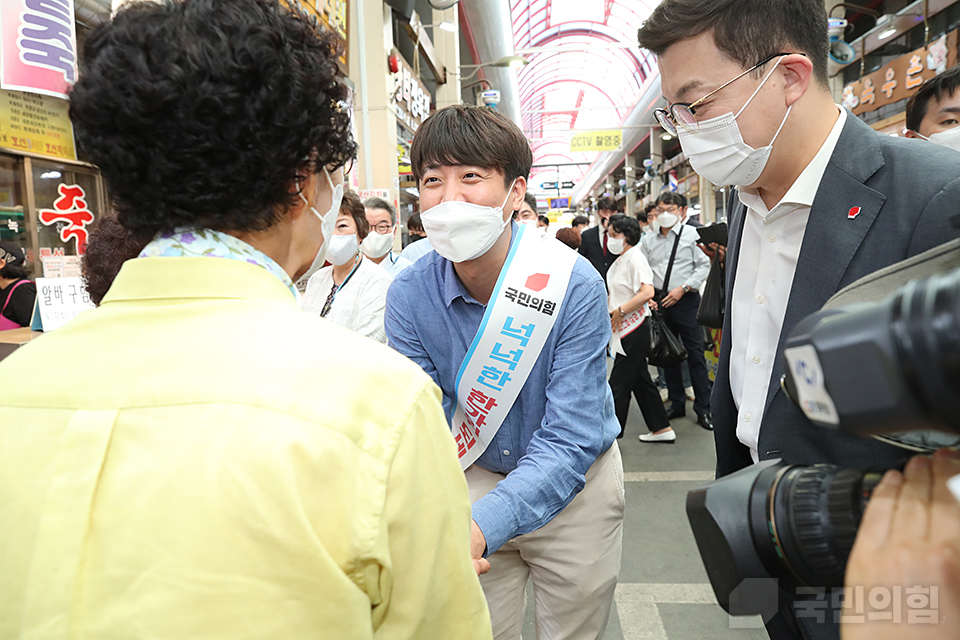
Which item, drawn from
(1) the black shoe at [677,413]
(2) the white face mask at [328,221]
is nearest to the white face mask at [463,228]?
(2) the white face mask at [328,221]

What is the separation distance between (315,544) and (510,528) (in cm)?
81

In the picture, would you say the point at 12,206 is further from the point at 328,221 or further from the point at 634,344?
the point at 634,344

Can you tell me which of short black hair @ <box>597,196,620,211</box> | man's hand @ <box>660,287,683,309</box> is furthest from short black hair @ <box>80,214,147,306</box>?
short black hair @ <box>597,196,620,211</box>

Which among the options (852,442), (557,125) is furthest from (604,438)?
(557,125)

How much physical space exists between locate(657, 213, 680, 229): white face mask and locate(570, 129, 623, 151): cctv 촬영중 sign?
1491cm

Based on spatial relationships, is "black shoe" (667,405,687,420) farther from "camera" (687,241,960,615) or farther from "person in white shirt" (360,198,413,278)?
"camera" (687,241,960,615)

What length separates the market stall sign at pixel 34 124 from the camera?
3.52 meters

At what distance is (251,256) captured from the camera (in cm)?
87

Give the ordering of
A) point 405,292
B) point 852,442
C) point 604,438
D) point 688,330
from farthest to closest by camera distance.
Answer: point 688,330 → point 405,292 → point 604,438 → point 852,442

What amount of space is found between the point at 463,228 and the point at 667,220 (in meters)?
4.90

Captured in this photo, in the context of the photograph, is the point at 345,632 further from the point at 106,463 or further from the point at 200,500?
the point at 106,463

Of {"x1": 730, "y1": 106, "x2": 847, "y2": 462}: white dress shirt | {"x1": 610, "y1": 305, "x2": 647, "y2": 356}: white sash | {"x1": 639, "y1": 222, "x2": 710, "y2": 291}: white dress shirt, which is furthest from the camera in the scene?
{"x1": 639, "y1": 222, "x2": 710, "y2": 291}: white dress shirt

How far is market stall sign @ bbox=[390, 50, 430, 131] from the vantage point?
9062 mm

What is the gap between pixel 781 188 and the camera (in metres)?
1.56
